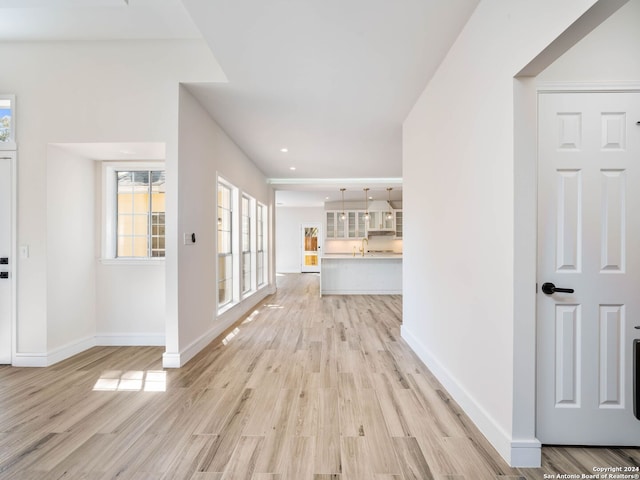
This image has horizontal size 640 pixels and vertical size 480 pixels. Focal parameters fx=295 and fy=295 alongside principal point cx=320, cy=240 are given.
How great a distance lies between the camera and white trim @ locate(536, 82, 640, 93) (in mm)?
1703

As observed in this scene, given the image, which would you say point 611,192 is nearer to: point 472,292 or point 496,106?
point 496,106

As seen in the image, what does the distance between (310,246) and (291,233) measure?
994mm

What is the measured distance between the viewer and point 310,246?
12.8 meters

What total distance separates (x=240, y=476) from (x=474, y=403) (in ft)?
4.99

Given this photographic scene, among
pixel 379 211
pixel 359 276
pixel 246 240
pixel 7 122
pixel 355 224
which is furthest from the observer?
pixel 355 224

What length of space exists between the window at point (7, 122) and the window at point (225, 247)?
83.5 inches

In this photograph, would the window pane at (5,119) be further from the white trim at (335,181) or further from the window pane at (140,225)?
the white trim at (335,181)

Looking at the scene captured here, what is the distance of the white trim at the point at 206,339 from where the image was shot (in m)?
2.89

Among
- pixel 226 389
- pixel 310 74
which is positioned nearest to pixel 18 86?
pixel 310 74

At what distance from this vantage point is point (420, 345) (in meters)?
3.15

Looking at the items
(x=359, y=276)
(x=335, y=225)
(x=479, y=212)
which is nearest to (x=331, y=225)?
(x=335, y=225)

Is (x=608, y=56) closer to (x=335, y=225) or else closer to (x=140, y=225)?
(x=140, y=225)

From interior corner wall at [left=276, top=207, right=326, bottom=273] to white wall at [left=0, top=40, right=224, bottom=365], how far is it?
9.69m

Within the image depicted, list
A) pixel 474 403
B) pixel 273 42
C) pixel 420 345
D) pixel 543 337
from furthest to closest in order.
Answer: pixel 420 345, pixel 273 42, pixel 474 403, pixel 543 337
